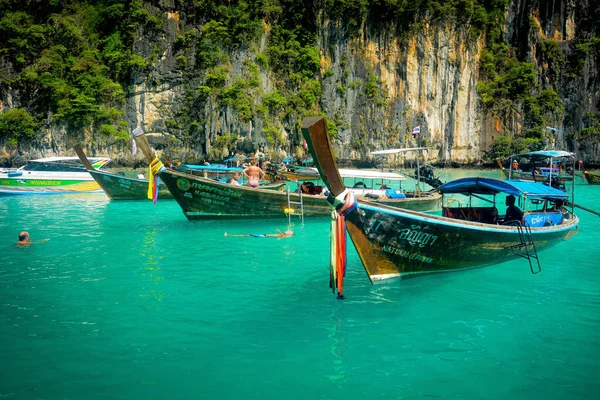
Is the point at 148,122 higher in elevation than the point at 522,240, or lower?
higher

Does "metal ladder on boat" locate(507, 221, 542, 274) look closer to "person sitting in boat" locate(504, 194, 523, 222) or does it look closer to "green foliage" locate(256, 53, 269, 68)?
"person sitting in boat" locate(504, 194, 523, 222)

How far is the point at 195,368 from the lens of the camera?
442 centimetres

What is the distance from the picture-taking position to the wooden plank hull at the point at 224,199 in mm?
12891

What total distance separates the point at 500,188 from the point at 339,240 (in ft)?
16.0

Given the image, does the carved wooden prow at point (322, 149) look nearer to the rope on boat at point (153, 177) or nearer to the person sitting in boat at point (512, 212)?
the person sitting in boat at point (512, 212)

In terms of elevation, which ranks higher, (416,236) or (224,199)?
(224,199)

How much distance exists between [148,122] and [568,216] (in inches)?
1432

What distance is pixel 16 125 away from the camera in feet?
119

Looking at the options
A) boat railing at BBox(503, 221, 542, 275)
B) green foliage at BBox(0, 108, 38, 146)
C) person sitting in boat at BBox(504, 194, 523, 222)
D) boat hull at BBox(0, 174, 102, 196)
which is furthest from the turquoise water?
green foliage at BBox(0, 108, 38, 146)

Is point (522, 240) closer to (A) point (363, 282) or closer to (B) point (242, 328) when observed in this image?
(A) point (363, 282)

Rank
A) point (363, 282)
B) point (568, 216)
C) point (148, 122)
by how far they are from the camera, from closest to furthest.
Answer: point (363, 282)
point (568, 216)
point (148, 122)

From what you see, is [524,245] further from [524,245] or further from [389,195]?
[389,195]

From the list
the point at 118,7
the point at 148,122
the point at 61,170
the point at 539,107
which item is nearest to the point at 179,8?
the point at 118,7

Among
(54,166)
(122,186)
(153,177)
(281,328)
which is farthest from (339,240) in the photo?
(54,166)
